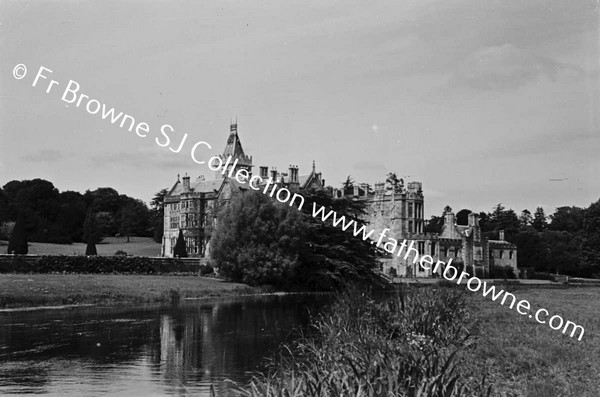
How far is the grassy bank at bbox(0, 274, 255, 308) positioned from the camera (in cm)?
2994

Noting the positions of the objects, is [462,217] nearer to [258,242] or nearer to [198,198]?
[198,198]

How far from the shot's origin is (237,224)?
46688mm

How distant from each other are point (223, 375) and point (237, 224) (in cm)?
3303

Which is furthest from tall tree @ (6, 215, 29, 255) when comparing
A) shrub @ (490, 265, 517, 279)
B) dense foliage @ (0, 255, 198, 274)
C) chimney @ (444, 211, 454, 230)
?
shrub @ (490, 265, 517, 279)

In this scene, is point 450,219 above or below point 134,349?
above

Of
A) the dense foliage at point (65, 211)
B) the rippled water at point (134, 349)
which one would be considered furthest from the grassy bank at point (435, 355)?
the dense foliage at point (65, 211)

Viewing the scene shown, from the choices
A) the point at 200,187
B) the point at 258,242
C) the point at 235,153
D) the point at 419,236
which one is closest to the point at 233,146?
the point at 235,153

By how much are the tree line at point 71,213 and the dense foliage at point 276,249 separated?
28069 mm

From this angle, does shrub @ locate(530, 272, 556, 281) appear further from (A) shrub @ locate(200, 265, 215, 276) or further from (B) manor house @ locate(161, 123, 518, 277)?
(A) shrub @ locate(200, 265, 215, 276)

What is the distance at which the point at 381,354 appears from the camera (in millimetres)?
9359

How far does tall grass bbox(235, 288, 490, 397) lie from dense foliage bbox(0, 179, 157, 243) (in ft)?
210

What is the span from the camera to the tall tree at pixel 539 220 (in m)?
114

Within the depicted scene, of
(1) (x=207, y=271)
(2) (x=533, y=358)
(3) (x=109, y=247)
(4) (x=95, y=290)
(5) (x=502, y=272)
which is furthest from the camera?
(3) (x=109, y=247)

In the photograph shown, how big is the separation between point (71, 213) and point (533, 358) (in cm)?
8398
